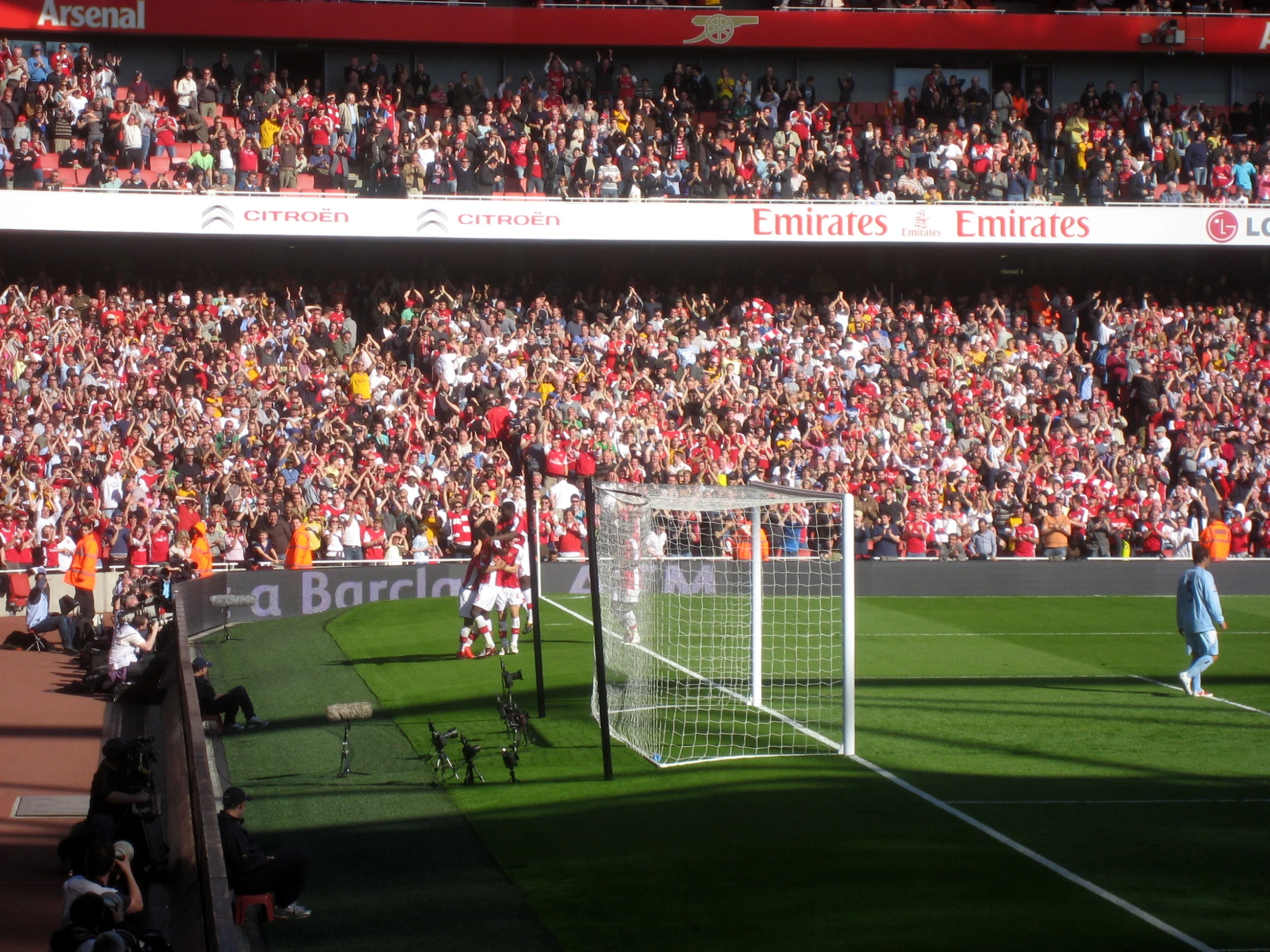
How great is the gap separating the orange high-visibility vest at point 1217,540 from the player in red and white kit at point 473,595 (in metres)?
15.6

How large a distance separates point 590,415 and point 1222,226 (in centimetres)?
1581

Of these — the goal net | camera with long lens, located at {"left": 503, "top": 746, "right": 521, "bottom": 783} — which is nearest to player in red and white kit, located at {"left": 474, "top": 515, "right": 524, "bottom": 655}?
the goal net

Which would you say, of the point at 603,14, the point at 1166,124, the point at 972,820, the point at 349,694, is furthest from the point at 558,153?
the point at 972,820

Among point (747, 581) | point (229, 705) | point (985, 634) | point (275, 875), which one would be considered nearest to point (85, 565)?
point (229, 705)

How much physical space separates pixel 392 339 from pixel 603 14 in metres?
9.89

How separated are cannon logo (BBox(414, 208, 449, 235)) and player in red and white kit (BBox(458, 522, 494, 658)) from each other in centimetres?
1364

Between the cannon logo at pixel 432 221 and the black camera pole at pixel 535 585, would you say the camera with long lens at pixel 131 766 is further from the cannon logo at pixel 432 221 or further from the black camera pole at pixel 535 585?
the cannon logo at pixel 432 221

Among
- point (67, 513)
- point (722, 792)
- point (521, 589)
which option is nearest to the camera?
point (722, 792)

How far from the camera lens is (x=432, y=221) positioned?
3039cm

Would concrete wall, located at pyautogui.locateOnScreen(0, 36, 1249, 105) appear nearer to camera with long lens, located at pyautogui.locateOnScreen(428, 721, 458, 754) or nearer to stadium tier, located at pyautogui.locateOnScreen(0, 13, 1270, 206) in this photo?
stadium tier, located at pyautogui.locateOnScreen(0, 13, 1270, 206)

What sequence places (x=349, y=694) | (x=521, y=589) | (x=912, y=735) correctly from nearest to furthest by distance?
(x=912, y=735)
(x=349, y=694)
(x=521, y=589)

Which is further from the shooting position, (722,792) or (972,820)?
(722,792)

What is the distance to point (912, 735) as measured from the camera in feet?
44.8

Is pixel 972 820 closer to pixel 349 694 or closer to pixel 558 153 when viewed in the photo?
pixel 349 694
